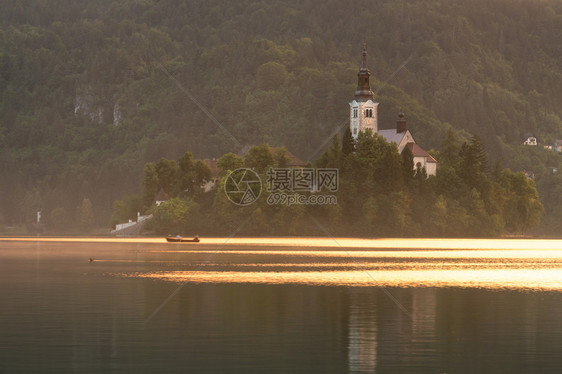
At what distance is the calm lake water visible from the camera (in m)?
41.1

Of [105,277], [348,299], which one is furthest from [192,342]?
[105,277]

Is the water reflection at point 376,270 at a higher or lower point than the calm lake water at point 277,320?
higher

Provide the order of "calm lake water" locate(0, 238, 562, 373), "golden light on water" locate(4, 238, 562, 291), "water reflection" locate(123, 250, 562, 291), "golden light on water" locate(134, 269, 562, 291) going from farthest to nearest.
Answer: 1. "golden light on water" locate(4, 238, 562, 291)
2. "water reflection" locate(123, 250, 562, 291)
3. "golden light on water" locate(134, 269, 562, 291)
4. "calm lake water" locate(0, 238, 562, 373)

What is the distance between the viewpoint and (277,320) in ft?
182

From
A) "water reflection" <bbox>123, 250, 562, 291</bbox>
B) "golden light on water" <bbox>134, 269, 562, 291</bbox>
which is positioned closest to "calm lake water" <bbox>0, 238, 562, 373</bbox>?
"golden light on water" <bbox>134, 269, 562, 291</bbox>

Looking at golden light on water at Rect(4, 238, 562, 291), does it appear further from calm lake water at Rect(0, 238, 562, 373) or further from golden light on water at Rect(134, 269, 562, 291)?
calm lake water at Rect(0, 238, 562, 373)

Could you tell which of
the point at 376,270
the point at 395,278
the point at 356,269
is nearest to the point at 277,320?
the point at 395,278

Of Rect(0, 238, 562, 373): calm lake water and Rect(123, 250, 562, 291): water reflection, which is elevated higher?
Rect(123, 250, 562, 291): water reflection

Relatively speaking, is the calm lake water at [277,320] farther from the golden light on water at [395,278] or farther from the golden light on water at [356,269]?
the golden light on water at [356,269]

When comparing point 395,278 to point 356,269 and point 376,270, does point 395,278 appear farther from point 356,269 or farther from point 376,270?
point 356,269

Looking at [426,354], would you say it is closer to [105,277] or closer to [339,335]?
[339,335]

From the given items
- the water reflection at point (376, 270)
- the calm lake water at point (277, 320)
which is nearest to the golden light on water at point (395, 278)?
the water reflection at point (376, 270)

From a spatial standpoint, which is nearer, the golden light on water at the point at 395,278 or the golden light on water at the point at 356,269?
the golden light on water at the point at 395,278

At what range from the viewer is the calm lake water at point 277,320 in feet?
135
